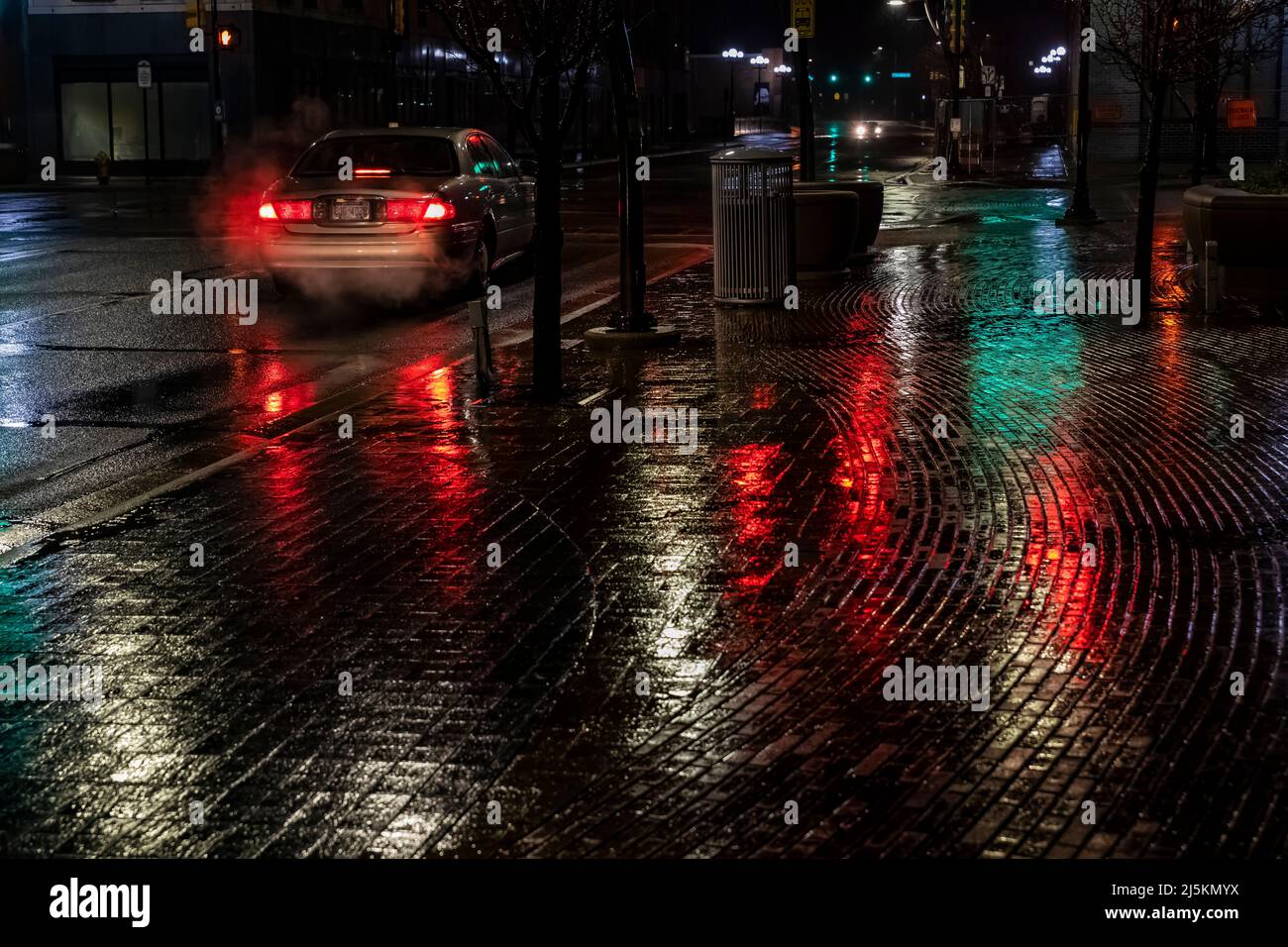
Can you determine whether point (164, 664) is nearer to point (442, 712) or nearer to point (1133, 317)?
point (442, 712)

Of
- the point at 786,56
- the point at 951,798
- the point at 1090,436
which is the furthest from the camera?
the point at 786,56

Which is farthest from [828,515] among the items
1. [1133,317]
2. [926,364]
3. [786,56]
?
[786,56]

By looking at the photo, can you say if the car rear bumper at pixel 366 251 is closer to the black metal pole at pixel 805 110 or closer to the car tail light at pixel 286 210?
the car tail light at pixel 286 210

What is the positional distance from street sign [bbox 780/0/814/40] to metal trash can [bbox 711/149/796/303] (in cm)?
1376

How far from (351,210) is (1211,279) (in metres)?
8.10

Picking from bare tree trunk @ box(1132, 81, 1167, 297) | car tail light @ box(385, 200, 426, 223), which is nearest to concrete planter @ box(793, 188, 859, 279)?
bare tree trunk @ box(1132, 81, 1167, 297)

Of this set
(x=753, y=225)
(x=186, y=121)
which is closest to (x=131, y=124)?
(x=186, y=121)

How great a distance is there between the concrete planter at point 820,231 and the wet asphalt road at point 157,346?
223 cm

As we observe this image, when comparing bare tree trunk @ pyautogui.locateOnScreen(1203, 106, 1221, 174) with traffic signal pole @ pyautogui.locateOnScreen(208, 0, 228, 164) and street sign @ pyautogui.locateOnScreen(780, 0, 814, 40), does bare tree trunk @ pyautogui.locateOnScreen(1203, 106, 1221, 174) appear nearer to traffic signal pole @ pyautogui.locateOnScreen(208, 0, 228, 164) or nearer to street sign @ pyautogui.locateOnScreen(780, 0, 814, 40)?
street sign @ pyautogui.locateOnScreen(780, 0, 814, 40)

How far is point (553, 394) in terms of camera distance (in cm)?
1159

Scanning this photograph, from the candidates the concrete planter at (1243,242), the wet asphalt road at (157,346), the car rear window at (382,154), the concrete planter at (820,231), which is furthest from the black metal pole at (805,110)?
the concrete planter at (1243,242)

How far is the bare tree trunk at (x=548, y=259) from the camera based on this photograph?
1149cm

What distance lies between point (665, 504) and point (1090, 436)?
2.97 meters
